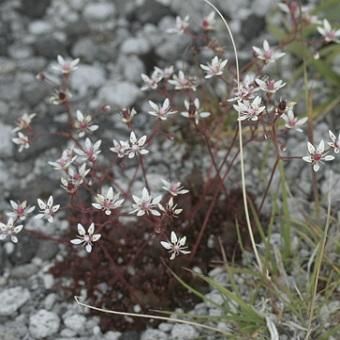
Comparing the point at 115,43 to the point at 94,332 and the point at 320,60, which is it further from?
the point at 94,332

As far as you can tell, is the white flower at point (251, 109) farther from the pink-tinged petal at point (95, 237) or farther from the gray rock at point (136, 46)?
the gray rock at point (136, 46)

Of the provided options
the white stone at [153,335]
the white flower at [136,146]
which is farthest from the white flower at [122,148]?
the white stone at [153,335]

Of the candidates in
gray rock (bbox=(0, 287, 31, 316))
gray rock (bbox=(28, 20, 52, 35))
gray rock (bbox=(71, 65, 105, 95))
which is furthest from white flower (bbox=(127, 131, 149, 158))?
gray rock (bbox=(28, 20, 52, 35))

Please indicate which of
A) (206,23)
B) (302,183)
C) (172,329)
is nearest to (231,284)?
(172,329)

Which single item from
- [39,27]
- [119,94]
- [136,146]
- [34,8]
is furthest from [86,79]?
[136,146]

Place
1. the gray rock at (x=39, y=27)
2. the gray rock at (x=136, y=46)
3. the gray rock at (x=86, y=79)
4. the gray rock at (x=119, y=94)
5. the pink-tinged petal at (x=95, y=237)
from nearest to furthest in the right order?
the pink-tinged petal at (x=95, y=237) < the gray rock at (x=119, y=94) < the gray rock at (x=86, y=79) < the gray rock at (x=136, y=46) < the gray rock at (x=39, y=27)

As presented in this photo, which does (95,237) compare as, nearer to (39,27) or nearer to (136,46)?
(136,46)
